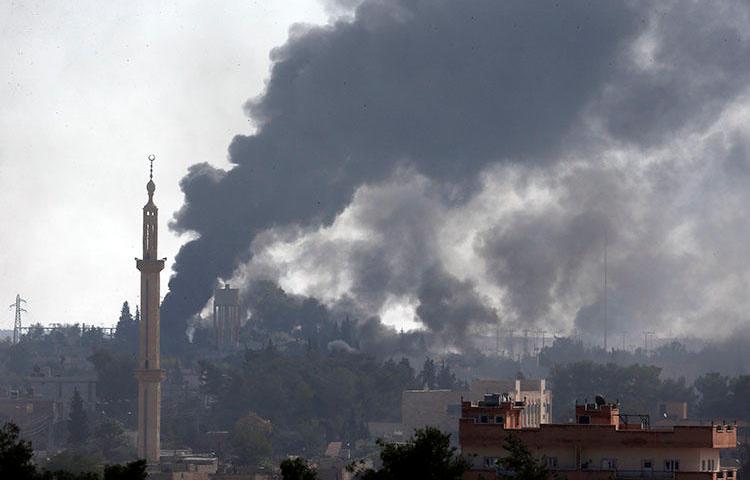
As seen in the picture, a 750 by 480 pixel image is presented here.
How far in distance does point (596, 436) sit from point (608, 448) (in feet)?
2.46

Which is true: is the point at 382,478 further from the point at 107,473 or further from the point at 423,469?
the point at 107,473

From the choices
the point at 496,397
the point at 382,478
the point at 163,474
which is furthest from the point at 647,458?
the point at 163,474

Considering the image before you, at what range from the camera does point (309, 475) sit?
9000cm

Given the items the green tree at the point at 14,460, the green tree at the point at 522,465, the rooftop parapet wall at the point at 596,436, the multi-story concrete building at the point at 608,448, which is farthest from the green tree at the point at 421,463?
the rooftop parapet wall at the point at 596,436

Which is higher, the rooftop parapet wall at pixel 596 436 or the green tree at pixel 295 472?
the rooftop parapet wall at pixel 596 436

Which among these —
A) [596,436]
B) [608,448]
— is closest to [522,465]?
[608,448]

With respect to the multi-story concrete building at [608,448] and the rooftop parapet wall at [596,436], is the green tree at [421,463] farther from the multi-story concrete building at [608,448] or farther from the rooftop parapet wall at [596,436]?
the rooftop parapet wall at [596,436]

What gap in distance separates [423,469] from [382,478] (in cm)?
185

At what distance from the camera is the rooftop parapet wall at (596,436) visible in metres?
111

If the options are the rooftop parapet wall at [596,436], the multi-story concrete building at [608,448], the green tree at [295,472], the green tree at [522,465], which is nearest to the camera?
the green tree at [295,472]

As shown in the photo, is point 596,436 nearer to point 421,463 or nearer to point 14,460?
point 421,463

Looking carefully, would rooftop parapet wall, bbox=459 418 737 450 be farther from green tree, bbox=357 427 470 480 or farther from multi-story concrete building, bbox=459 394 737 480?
green tree, bbox=357 427 470 480

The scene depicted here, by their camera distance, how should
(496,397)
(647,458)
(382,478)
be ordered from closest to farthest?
(382,478)
(647,458)
(496,397)

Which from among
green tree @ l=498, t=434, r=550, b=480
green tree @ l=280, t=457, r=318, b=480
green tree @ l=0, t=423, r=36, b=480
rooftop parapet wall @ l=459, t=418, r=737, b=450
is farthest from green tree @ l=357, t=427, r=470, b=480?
rooftop parapet wall @ l=459, t=418, r=737, b=450
